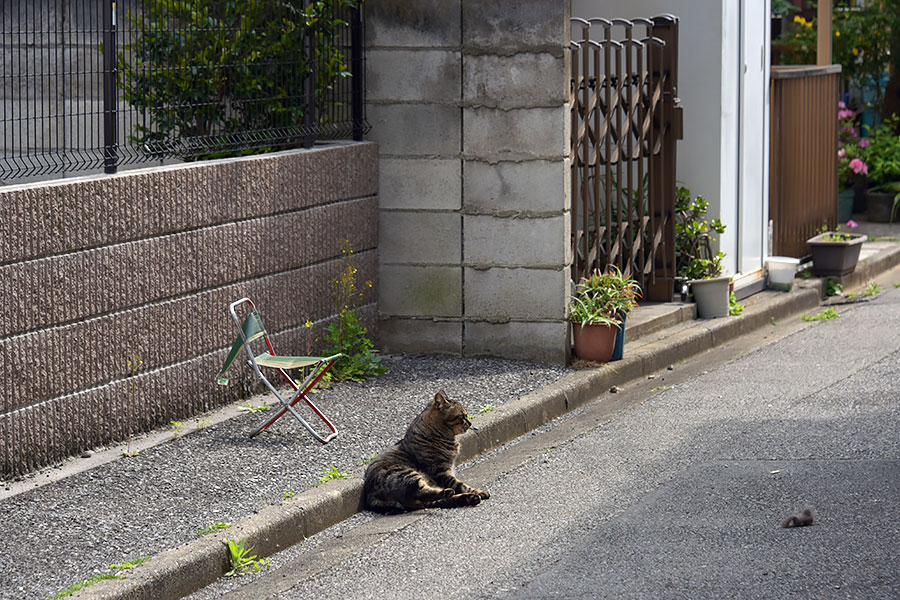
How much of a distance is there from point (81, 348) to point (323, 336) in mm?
2237

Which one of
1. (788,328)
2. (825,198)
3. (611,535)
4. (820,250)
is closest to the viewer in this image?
(611,535)

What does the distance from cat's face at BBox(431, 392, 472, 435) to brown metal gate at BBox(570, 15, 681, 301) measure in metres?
3.33

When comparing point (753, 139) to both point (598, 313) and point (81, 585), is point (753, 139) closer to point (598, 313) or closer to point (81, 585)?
point (598, 313)

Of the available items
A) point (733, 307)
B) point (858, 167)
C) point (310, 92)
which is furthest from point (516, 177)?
point (858, 167)

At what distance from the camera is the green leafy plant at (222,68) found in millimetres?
7957

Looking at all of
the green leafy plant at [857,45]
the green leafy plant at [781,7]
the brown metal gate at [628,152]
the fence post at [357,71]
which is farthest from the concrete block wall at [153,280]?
the green leafy plant at [781,7]

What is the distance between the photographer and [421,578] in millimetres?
5414

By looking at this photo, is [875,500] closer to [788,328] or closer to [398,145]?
[398,145]

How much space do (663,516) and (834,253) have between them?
7.68 metres

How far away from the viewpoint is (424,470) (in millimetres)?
6562

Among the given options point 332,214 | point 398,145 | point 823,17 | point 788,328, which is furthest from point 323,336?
point 823,17

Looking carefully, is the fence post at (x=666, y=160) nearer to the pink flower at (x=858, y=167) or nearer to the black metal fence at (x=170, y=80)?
the black metal fence at (x=170, y=80)

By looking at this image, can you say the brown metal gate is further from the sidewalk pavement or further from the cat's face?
the cat's face

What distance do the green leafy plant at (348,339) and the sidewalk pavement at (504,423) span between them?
1.36ft
